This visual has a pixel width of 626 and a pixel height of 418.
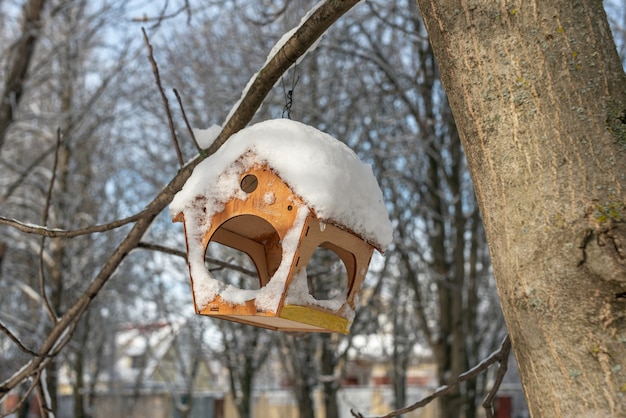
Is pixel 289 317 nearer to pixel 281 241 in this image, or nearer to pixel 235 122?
pixel 281 241

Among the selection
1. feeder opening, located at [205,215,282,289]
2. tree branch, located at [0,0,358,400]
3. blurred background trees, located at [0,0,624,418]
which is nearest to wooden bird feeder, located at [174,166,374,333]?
tree branch, located at [0,0,358,400]

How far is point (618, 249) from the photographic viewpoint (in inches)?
32.7

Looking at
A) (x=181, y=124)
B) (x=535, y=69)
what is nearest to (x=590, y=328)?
(x=535, y=69)

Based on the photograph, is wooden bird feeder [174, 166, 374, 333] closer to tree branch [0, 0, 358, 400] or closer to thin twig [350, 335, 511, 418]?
tree branch [0, 0, 358, 400]

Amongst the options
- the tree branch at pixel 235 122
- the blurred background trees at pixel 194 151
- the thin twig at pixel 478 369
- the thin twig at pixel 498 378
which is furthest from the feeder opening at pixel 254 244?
the blurred background trees at pixel 194 151

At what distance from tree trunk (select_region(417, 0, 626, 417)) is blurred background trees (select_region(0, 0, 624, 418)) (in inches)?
199

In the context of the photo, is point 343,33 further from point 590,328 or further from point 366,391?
point 366,391

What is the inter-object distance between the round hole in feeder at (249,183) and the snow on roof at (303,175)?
2.6 inches

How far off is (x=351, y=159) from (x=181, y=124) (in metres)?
8.01

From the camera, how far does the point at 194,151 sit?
27.2ft

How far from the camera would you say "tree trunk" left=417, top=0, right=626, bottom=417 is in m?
0.81

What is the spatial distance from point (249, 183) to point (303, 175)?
25cm

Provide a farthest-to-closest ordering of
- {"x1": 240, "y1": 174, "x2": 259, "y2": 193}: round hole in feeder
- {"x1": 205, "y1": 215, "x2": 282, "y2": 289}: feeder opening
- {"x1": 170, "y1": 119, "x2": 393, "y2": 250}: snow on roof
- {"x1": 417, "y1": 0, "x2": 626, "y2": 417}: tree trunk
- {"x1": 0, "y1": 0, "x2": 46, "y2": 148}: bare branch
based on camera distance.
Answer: {"x1": 0, "y1": 0, "x2": 46, "y2": 148}: bare branch → {"x1": 205, "y1": 215, "x2": 282, "y2": 289}: feeder opening → {"x1": 240, "y1": 174, "x2": 259, "y2": 193}: round hole in feeder → {"x1": 170, "y1": 119, "x2": 393, "y2": 250}: snow on roof → {"x1": 417, "y1": 0, "x2": 626, "y2": 417}: tree trunk

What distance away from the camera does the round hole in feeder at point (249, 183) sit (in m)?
1.69
